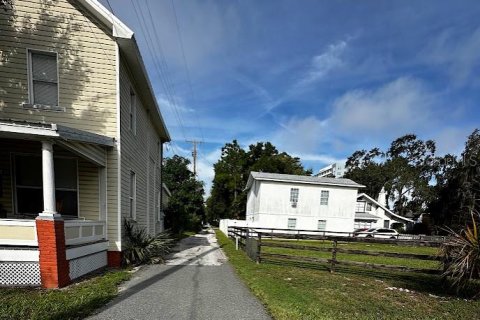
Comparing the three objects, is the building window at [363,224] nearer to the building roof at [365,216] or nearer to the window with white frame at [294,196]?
the building roof at [365,216]

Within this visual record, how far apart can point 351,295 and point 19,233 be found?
24.1ft

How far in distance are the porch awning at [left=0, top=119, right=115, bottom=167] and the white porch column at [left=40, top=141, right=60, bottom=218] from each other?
27cm

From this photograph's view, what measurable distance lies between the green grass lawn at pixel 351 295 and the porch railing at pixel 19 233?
16.3ft

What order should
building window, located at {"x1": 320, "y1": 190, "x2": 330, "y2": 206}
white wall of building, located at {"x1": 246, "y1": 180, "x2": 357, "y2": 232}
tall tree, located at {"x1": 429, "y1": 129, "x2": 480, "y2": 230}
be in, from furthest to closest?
tall tree, located at {"x1": 429, "y1": 129, "x2": 480, "y2": 230} → building window, located at {"x1": 320, "y1": 190, "x2": 330, "y2": 206} → white wall of building, located at {"x1": 246, "y1": 180, "x2": 357, "y2": 232}

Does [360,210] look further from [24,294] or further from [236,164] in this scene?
[24,294]

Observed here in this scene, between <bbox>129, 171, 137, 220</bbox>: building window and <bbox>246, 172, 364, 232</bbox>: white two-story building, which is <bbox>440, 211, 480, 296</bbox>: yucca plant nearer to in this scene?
<bbox>129, 171, 137, 220</bbox>: building window

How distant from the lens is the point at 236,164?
5538 cm

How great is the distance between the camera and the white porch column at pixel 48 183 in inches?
243

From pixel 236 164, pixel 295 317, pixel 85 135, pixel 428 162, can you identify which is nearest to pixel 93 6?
pixel 85 135

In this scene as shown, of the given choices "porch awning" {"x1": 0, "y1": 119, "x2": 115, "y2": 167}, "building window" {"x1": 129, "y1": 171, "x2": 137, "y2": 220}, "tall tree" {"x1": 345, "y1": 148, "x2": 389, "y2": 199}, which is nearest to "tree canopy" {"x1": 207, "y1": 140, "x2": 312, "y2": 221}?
"tall tree" {"x1": 345, "y1": 148, "x2": 389, "y2": 199}

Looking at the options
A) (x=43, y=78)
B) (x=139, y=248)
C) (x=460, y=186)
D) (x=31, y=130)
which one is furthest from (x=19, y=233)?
(x=460, y=186)

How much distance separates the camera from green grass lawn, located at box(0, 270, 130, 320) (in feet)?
14.7

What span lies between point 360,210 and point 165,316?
133ft

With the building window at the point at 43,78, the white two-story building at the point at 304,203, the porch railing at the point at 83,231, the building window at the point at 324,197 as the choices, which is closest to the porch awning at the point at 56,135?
the porch railing at the point at 83,231
